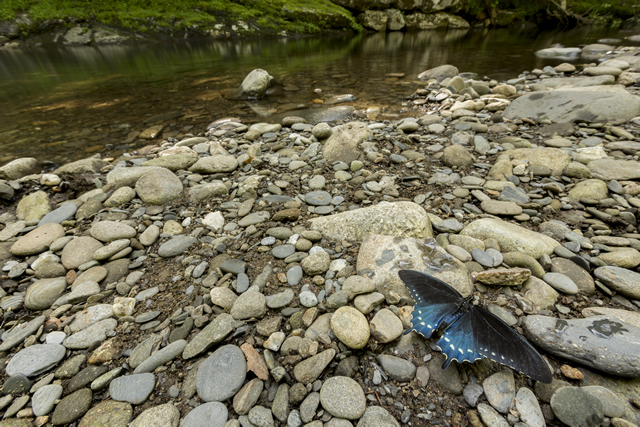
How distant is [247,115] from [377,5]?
36350 millimetres

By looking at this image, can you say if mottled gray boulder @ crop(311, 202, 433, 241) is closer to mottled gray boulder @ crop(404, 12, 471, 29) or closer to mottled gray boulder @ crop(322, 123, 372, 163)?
mottled gray boulder @ crop(322, 123, 372, 163)

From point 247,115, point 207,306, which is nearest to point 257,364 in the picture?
point 207,306

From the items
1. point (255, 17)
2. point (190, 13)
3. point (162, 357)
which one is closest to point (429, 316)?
point (162, 357)

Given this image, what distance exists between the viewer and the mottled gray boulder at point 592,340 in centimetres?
148

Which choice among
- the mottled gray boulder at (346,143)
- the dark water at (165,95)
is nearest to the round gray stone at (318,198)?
the mottled gray boulder at (346,143)

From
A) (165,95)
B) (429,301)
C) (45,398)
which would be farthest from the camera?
(165,95)

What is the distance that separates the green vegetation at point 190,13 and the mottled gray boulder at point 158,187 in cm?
3272

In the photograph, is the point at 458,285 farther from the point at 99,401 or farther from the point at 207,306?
the point at 99,401

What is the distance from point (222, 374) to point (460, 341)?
144cm

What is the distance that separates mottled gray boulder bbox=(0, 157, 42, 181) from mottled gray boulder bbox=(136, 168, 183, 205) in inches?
103

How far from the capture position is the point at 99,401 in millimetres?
1653

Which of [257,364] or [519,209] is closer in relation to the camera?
[257,364]

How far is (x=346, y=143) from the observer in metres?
4.11

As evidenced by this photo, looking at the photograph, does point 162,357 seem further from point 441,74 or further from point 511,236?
point 441,74
